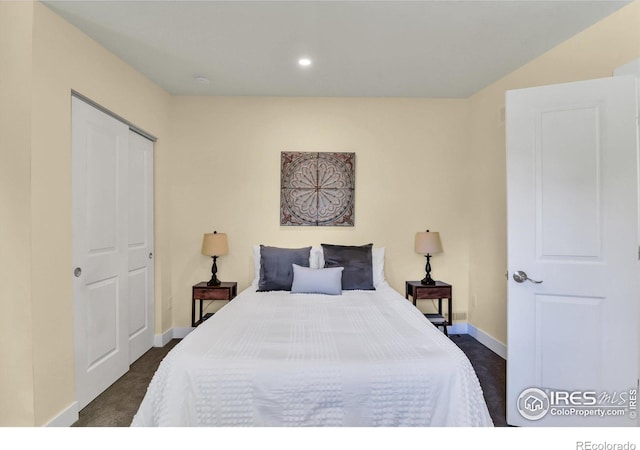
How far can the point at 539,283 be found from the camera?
2039 millimetres

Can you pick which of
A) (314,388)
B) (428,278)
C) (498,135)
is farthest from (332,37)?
(428,278)

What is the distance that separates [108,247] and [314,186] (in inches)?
79.0

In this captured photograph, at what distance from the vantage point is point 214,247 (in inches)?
134

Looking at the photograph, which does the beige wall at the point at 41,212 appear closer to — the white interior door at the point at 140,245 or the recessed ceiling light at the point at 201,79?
the white interior door at the point at 140,245

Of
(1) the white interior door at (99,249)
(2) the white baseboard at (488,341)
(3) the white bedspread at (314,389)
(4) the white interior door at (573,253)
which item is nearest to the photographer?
(3) the white bedspread at (314,389)

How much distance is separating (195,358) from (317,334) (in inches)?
27.3

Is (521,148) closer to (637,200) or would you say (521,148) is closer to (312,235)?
(637,200)

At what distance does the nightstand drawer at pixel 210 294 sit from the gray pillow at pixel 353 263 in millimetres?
1044

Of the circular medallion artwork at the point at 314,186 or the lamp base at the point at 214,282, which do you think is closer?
the lamp base at the point at 214,282

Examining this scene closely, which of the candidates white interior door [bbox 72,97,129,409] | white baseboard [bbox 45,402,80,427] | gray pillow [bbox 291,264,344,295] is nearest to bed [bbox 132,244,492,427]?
white baseboard [bbox 45,402,80,427]

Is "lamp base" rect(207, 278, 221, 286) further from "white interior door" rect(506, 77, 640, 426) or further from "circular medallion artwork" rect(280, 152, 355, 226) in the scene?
"white interior door" rect(506, 77, 640, 426)

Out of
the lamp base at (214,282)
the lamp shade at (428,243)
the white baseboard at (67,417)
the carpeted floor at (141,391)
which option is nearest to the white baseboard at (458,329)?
the carpeted floor at (141,391)

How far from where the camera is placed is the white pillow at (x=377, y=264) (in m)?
3.35

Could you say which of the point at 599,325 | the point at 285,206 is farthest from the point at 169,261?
the point at 599,325
